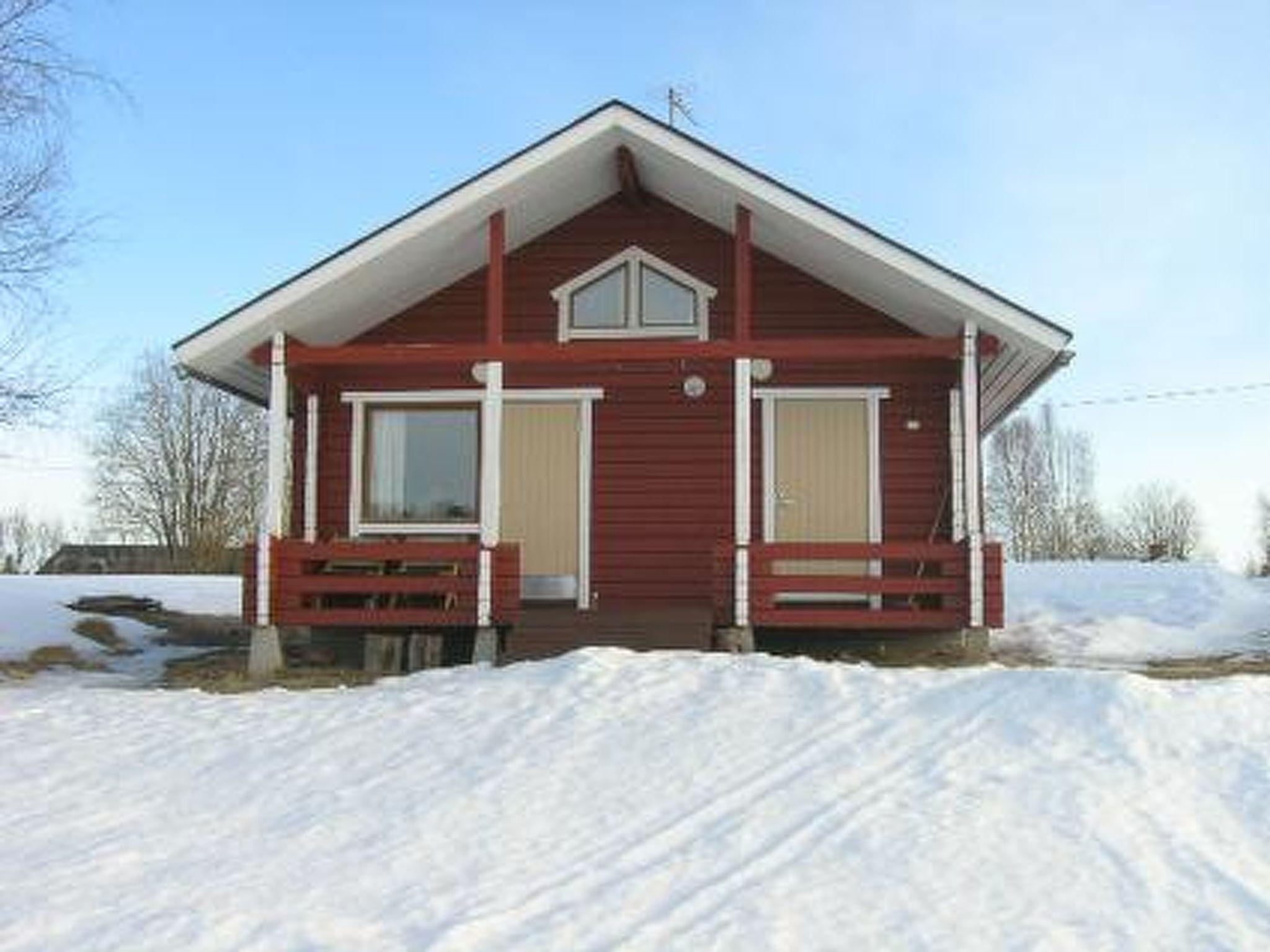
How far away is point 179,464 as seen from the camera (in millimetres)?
43750

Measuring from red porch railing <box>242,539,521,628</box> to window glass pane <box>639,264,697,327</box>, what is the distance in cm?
280

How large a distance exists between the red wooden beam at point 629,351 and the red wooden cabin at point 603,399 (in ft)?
0.08

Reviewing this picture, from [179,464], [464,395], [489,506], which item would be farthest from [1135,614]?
[179,464]

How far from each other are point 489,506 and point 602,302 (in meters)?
2.71

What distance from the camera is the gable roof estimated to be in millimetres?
12133

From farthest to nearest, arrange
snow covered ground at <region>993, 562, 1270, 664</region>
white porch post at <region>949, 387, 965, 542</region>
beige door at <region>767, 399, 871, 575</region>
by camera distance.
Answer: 1. snow covered ground at <region>993, 562, 1270, 664</region>
2. beige door at <region>767, 399, 871, 575</region>
3. white porch post at <region>949, 387, 965, 542</region>

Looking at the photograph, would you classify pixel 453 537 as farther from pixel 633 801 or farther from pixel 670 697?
pixel 633 801

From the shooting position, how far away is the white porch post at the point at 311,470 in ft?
46.8

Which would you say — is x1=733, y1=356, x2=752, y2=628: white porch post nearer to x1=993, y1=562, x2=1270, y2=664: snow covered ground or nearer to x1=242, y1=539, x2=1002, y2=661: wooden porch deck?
x1=242, y1=539, x2=1002, y2=661: wooden porch deck

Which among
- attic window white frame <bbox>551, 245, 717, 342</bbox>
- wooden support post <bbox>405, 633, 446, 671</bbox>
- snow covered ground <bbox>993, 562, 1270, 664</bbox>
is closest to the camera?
wooden support post <bbox>405, 633, 446, 671</bbox>

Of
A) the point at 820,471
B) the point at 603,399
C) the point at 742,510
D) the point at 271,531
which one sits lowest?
the point at 271,531

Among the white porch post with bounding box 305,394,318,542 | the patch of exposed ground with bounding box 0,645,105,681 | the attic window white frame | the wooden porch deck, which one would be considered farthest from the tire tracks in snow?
the patch of exposed ground with bounding box 0,645,105,681

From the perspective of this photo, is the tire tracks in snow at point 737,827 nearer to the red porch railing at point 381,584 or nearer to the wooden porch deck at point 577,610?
the wooden porch deck at point 577,610

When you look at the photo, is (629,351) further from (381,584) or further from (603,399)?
(381,584)
